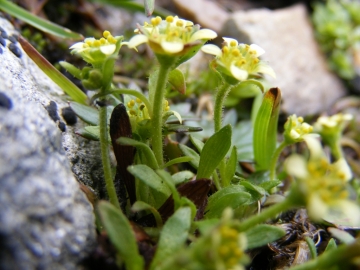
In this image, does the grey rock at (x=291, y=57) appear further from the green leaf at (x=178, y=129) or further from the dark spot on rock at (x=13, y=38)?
the dark spot on rock at (x=13, y=38)

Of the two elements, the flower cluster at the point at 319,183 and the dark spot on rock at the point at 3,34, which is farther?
the dark spot on rock at the point at 3,34

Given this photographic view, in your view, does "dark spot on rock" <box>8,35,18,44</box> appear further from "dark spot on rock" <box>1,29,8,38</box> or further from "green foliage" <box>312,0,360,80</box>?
"green foliage" <box>312,0,360,80</box>

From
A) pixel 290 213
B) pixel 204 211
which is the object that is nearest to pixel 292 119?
pixel 290 213

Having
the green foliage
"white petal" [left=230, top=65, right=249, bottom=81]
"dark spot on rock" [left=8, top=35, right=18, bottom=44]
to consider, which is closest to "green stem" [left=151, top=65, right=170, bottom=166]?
"white petal" [left=230, top=65, right=249, bottom=81]

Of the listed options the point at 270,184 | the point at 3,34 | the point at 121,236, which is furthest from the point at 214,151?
Result: the point at 3,34

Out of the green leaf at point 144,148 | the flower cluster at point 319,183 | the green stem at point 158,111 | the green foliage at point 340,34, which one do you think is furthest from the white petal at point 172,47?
the green foliage at point 340,34

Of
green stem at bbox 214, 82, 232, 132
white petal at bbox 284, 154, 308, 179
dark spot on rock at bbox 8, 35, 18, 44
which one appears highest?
dark spot on rock at bbox 8, 35, 18, 44
